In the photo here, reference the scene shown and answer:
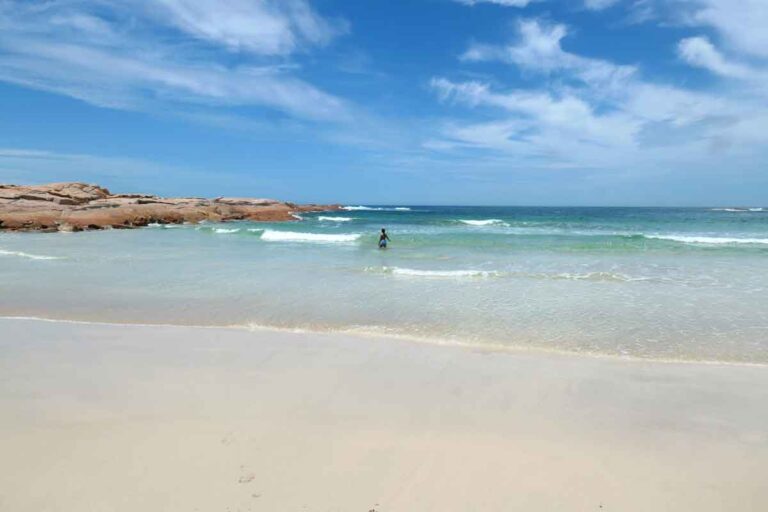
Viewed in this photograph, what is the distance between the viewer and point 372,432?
3953 millimetres

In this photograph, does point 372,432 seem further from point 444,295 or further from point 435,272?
point 435,272

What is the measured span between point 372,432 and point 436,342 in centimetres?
305

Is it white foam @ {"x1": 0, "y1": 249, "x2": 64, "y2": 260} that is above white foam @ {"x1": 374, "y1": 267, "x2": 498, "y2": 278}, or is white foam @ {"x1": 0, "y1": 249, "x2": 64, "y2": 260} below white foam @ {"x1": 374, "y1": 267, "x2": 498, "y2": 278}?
below

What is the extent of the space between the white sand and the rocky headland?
32955 millimetres

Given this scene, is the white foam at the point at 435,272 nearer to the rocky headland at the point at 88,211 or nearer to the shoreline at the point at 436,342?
the shoreline at the point at 436,342

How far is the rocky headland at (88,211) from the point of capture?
3293cm

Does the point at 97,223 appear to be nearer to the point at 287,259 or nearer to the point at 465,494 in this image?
the point at 287,259

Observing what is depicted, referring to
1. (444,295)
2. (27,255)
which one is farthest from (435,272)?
(27,255)

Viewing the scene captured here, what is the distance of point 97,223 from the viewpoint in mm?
34625

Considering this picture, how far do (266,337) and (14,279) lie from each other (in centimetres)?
935

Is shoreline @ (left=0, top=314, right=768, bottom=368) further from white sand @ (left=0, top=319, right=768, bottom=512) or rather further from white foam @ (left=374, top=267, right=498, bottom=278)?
white foam @ (left=374, top=267, right=498, bottom=278)

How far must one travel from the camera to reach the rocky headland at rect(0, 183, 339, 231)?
32928mm

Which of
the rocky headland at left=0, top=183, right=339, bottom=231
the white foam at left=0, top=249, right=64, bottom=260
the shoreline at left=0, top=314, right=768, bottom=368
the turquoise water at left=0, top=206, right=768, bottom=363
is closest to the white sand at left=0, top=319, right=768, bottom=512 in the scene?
the shoreline at left=0, top=314, right=768, bottom=368

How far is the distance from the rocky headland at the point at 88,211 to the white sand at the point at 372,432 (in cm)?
3296
